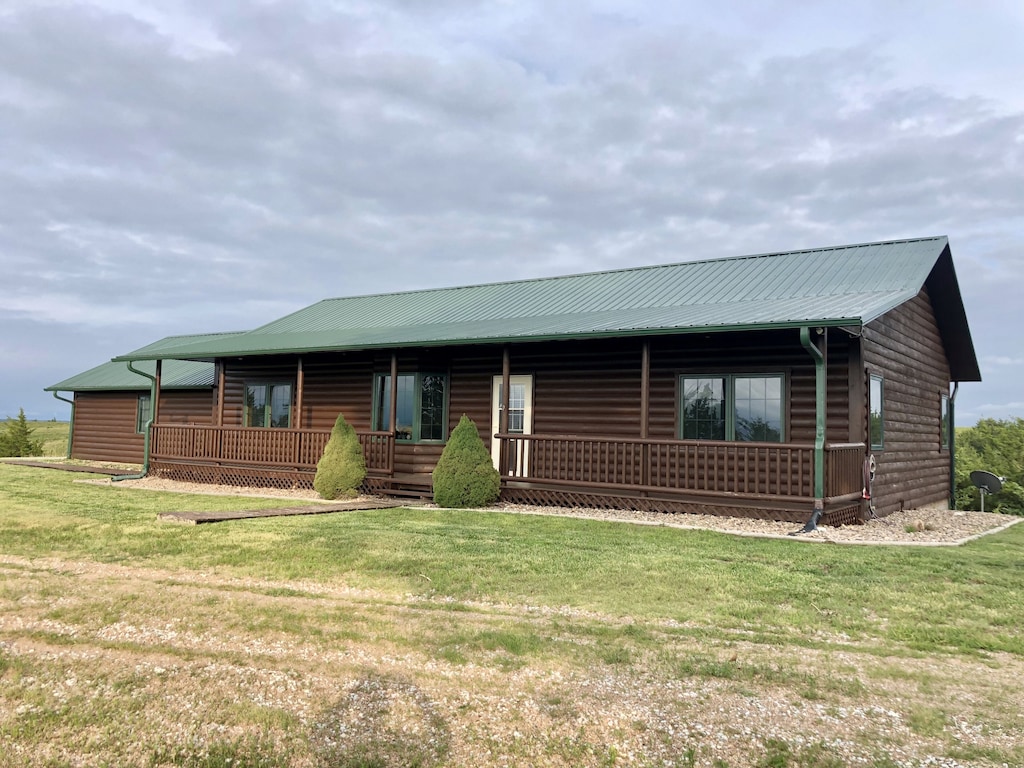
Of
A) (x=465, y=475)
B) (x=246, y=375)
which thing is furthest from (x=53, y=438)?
(x=465, y=475)

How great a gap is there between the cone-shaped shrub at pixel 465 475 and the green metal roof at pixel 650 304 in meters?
1.74

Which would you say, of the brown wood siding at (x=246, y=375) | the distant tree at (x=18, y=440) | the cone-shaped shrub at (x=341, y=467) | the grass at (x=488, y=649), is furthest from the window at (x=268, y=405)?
the distant tree at (x=18, y=440)

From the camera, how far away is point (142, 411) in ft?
76.1

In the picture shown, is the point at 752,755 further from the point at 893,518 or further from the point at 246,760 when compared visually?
the point at 893,518

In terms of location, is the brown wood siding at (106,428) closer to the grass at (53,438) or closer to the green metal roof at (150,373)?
the green metal roof at (150,373)

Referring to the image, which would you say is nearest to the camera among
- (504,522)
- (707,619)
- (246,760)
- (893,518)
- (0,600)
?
(246,760)

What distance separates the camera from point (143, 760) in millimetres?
3422

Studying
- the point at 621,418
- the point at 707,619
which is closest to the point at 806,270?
Answer: the point at 621,418

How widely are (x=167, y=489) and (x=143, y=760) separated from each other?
1279 centimetres

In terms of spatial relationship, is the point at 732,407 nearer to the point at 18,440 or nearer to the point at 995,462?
the point at 995,462

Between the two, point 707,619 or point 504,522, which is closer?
point 707,619

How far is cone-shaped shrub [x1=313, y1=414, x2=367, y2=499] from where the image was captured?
13.6 metres

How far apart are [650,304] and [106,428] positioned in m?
18.6

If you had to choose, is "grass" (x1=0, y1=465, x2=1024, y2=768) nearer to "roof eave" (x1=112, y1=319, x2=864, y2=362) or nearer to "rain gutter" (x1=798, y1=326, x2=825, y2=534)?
"rain gutter" (x1=798, y1=326, x2=825, y2=534)
